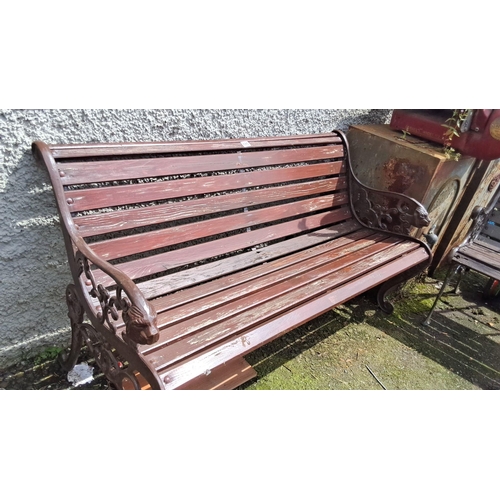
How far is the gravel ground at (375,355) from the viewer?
95.9 inches

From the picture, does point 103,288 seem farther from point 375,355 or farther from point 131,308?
point 375,355

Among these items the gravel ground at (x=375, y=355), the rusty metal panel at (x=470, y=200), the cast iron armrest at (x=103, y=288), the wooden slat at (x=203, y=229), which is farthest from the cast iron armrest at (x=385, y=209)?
the cast iron armrest at (x=103, y=288)

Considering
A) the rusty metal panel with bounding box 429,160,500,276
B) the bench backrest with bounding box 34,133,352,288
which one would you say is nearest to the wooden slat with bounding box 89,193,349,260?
the bench backrest with bounding box 34,133,352,288

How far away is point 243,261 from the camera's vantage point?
8.13 ft

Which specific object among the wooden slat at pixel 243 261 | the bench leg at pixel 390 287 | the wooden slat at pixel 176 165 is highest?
the wooden slat at pixel 176 165

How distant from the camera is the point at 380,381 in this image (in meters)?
2.62

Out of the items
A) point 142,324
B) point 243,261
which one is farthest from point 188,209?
point 142,324

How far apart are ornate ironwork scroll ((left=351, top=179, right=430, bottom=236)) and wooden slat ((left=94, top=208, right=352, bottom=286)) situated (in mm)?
126

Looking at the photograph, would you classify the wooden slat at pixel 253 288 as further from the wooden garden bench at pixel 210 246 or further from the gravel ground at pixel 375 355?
the gravel ground at pixel 375 355

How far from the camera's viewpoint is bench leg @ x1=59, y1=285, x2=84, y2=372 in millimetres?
1950

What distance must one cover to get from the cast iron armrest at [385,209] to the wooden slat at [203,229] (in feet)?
0.37

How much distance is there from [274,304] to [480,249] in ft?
6.80

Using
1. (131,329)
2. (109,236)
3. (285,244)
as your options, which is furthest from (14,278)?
(285,244)
